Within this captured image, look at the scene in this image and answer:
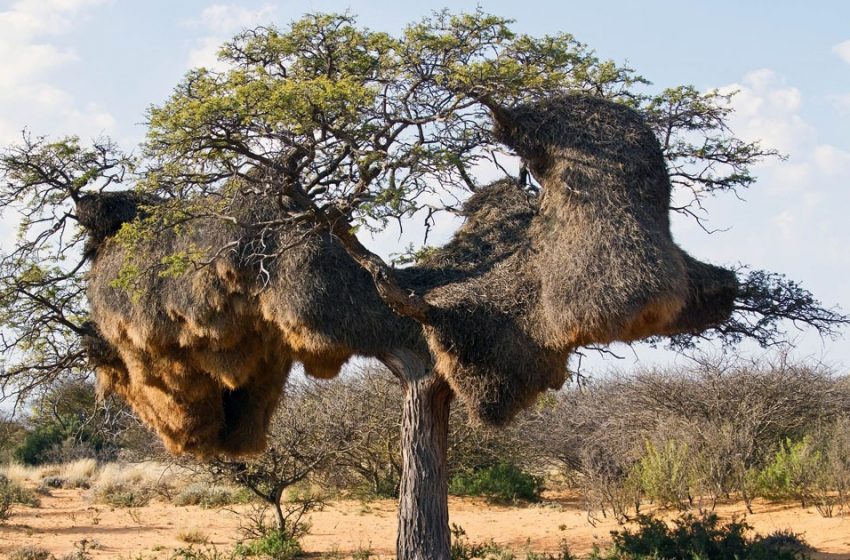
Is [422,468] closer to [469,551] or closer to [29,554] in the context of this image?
[469,551]

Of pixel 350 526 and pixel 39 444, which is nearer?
pixel 350 526

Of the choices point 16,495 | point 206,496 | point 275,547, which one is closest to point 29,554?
point 275,547

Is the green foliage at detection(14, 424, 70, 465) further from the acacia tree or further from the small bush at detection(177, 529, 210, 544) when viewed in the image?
the acacia tree

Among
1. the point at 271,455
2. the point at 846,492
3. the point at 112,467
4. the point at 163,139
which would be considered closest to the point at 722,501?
the point at 846,492

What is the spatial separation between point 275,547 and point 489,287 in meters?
6.27

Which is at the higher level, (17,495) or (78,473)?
(78,473)

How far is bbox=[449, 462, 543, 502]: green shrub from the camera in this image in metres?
21.9

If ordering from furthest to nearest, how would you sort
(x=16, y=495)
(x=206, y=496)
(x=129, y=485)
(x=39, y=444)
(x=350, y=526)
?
(x=39, y=444), (x=129, y=485), (x=206, y=496), (x=16, y=495), (x=350, y=526)

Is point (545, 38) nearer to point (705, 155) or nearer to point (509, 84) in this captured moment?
point (509, 84)

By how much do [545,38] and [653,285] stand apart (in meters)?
3.42

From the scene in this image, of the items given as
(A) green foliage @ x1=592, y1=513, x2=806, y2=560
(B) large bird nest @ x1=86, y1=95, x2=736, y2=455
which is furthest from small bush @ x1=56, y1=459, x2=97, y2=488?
(A) green foliage @ x1=592, y1=513, x2=806, y2=560

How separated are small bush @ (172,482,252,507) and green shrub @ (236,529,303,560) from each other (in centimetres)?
718

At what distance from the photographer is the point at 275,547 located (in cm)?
1451

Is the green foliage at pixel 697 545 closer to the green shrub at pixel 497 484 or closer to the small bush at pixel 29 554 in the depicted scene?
the small bush at pixel 29 554
